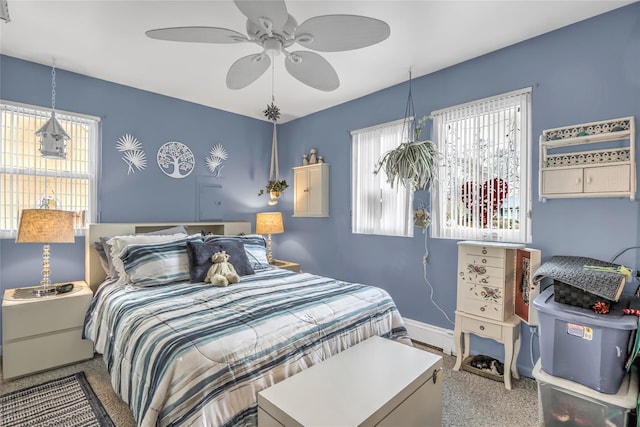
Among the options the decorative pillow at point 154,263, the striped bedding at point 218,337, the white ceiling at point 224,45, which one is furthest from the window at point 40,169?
the striped bedding at point 218,337

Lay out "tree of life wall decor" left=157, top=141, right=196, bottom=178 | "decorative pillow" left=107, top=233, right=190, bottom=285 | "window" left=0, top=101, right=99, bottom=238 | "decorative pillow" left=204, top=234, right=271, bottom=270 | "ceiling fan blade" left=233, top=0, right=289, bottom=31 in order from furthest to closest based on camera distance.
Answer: "tree of life wall decor" left=157, top=141, right=196, bottom=178 → "decorative pillow" left=204, top=234, right=271, bottom=270 → "window" left=0, top=101, right=99, bottom=238 → "decorative pillow" left=107, top=233, right=190, bottom=285 → "ceiling fan blade" left=233, top=0, right=289, bottom=31

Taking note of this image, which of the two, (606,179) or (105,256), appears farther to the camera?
(105,256)

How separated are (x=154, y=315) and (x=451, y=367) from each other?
2.32 meters

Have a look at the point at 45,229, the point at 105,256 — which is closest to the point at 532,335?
the point at 105,256

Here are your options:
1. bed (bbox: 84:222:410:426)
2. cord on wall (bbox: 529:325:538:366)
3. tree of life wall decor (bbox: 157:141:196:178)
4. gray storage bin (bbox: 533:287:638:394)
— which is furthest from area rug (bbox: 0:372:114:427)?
cord on wall (bbox: 529:325:538:366)

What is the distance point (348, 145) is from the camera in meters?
3.81

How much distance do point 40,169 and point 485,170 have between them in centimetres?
401

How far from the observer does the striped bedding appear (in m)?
1.37

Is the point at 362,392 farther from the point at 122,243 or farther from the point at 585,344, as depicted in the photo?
the point at 122,243

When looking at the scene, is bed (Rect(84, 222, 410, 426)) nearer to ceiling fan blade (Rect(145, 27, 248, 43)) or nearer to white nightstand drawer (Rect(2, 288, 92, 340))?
white nightstand drawer (Rect(2, 288, 92, 340))

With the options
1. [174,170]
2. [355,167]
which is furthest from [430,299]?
[174,170]

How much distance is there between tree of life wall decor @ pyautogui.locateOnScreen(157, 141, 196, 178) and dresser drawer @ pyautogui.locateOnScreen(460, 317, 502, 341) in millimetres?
3337

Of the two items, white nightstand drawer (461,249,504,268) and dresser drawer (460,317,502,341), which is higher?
white nightstand drawer (461,249,504,268)

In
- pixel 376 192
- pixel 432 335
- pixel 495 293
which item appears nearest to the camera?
pixel 495 293
